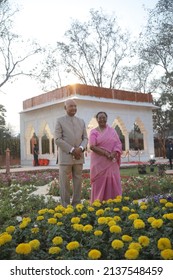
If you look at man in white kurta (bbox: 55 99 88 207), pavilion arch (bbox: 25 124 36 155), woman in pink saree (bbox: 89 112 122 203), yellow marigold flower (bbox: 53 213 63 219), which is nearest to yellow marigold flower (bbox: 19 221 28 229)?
yellow marigold flower (bbox: 53 213 63 219)

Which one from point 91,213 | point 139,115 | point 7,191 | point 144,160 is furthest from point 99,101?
point 91,213

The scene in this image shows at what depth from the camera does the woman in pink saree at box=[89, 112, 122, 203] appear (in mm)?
3816

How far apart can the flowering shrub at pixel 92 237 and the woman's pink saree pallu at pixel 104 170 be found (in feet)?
4.16

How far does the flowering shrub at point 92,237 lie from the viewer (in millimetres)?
1664

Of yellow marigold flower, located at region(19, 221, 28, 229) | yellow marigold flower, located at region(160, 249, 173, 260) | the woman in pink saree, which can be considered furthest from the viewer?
the woman in pink saree

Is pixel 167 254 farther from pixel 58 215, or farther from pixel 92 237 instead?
pixel 58 215

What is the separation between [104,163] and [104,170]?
0.27 ft

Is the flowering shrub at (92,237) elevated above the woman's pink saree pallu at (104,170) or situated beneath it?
situated beneath

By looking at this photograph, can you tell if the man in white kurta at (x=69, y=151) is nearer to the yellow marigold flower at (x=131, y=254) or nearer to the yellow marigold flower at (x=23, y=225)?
the yellow marigold flower at (x=23, y=225)

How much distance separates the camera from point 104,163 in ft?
12.6

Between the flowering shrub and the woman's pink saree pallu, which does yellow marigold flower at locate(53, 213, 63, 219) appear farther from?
the woman's pink saree pallu

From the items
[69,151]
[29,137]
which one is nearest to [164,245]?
[69,151]

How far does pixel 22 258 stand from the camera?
170 centimetres

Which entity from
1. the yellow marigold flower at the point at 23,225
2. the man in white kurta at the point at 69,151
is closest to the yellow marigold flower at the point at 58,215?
the yellow marigold flower at the point at 23,225
